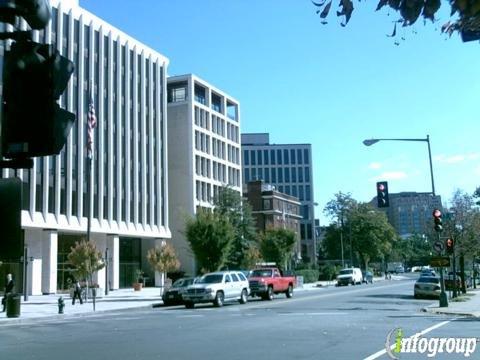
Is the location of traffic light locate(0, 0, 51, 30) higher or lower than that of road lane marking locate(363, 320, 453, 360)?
higher

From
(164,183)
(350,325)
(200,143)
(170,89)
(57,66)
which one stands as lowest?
(350,325)

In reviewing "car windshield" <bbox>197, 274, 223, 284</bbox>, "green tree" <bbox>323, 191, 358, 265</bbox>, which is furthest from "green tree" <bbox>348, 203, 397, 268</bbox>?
"car windshield" <bbox>197, 274, 223, 284</bbox>

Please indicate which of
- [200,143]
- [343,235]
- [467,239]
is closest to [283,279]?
[467,239]

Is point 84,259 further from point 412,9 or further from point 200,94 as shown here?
point 200,94

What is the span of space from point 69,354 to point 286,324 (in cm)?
798

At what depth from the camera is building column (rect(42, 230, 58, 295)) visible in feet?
167

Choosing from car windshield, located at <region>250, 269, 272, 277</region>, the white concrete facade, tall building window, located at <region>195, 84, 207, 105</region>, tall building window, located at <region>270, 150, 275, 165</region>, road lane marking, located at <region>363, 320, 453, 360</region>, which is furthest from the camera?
tall building window, located at <region>270, 150, 275, 165</region>

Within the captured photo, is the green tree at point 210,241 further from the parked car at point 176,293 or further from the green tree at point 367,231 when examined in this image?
the green tree at point 367,231

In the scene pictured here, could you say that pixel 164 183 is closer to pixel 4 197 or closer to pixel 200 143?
pixel 200 143

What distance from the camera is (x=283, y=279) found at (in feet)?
127

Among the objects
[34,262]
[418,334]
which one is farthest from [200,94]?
[418,334]

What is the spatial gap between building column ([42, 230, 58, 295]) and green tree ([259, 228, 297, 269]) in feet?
73.2

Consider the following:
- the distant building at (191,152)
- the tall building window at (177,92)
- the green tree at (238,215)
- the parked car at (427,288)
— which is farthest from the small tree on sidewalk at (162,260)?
the tall building window at (177,92)

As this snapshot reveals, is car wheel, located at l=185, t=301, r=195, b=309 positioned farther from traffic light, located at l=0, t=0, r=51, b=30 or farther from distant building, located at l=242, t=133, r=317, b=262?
distant building, located at l=242, t=133, r=317, b=262
